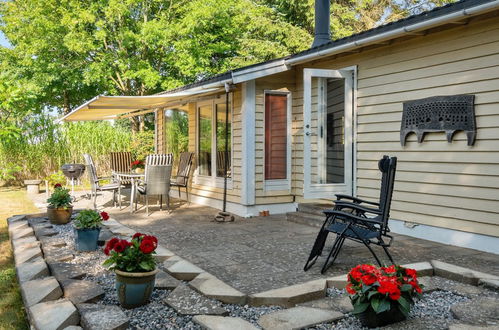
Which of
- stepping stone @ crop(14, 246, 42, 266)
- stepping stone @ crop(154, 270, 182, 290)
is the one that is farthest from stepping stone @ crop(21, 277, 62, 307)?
stepping stone @ crop(14, 246, 42, 266)

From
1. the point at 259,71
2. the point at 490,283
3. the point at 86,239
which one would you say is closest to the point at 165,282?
the point at 86,239

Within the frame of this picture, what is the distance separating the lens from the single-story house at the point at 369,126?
4.64m

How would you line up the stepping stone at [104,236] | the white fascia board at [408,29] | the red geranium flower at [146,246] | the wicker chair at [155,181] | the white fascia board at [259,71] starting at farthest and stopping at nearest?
1. the wicker chair at [155,181]
2. the white fascia board at [259,71]
3. the stepping stone at [104,236]
4. the white fascia board at [408,29]
5. the red geranium flower at [146,246]

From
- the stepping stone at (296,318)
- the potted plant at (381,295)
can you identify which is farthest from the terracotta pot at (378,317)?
the stepping stone at (296,318)

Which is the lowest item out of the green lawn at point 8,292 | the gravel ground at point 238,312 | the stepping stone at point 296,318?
the green lawn at point 8,292

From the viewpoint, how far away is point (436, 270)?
377 centimetres

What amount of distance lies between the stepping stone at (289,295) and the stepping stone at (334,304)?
5 cm

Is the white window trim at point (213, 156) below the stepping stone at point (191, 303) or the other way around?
the other way around

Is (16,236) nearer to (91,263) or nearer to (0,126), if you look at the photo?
(91,263)

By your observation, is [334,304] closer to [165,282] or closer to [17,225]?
[165,282]

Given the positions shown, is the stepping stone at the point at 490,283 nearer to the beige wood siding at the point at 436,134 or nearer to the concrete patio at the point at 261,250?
the concrete patio at the point at 261,250

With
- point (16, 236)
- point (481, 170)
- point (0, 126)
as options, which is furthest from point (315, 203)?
point (0, 126)

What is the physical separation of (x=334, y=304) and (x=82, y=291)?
73.2 inches

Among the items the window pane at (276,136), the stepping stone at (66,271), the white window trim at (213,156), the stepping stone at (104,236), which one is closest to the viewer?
the stepping stone at (66,271)
